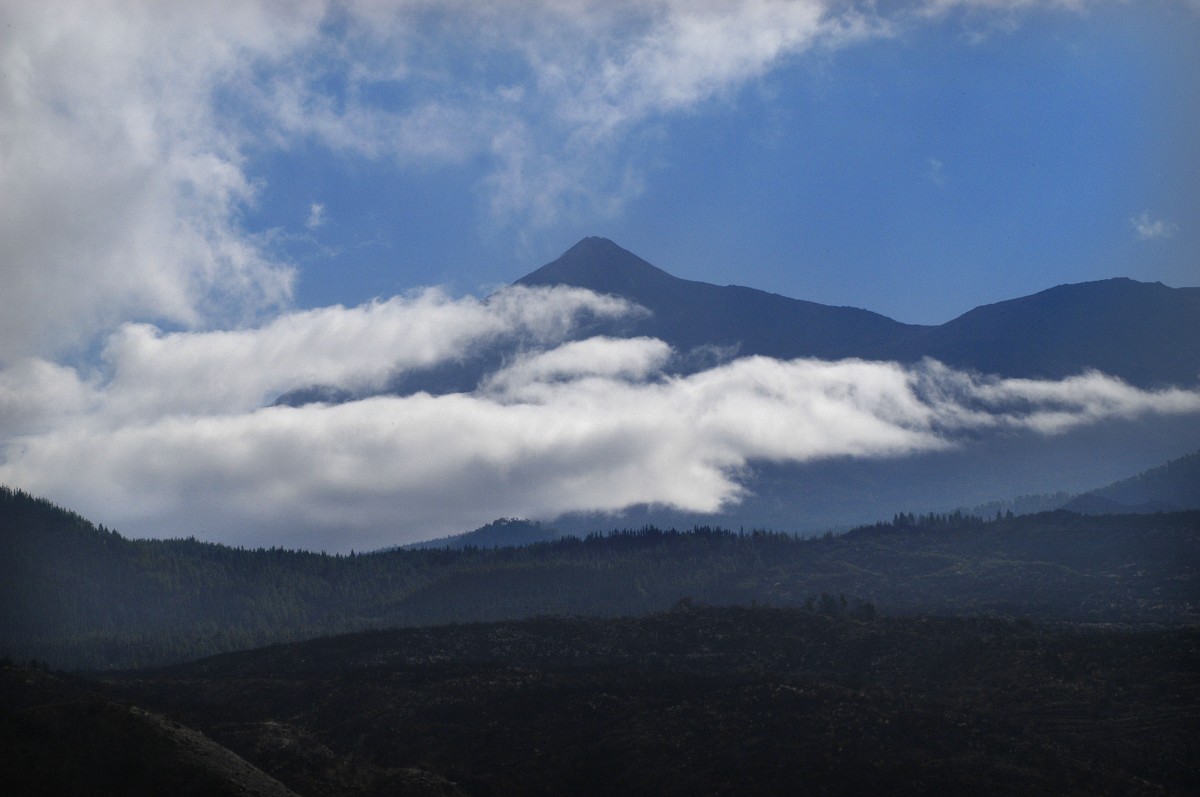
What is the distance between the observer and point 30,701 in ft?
382

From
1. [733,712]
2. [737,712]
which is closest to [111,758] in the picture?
[733,712]

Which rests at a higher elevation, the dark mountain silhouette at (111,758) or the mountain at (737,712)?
the dark mountain silhouette at (111,758)

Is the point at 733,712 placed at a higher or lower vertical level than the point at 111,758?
lower

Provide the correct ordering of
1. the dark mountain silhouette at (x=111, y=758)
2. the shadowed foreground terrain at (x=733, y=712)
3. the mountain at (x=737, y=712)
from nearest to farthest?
1. the dark mountain silhouette at (x=111, y=758)
2. the mountain at (x=737, y=712)
3. the shadowed foreground terrain at (x=733, y=712)

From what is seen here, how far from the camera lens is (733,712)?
12044 centimetres

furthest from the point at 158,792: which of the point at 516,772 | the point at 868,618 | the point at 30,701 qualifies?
the point at 868,618

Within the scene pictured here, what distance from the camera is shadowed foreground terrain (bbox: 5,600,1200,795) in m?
102

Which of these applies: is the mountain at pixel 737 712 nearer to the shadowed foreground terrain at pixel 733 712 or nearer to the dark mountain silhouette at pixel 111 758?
the shadowed foreground terrain at pixel 733 712

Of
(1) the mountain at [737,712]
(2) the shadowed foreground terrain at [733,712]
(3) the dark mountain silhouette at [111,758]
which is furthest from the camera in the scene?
(2) the shadowed foreground terrain at [733,712]

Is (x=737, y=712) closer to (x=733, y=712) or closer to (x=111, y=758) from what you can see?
(x=733, y=712)

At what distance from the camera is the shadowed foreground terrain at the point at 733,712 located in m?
102

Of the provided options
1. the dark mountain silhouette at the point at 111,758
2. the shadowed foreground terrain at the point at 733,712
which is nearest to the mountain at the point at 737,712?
the shadowed foreground terrain at the point at 733,712

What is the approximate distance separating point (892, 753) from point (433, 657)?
8557 centimetres

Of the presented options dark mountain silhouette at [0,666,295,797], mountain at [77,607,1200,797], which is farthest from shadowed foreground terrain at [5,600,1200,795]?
dark mountain silhouette at [0,666,295,797]
